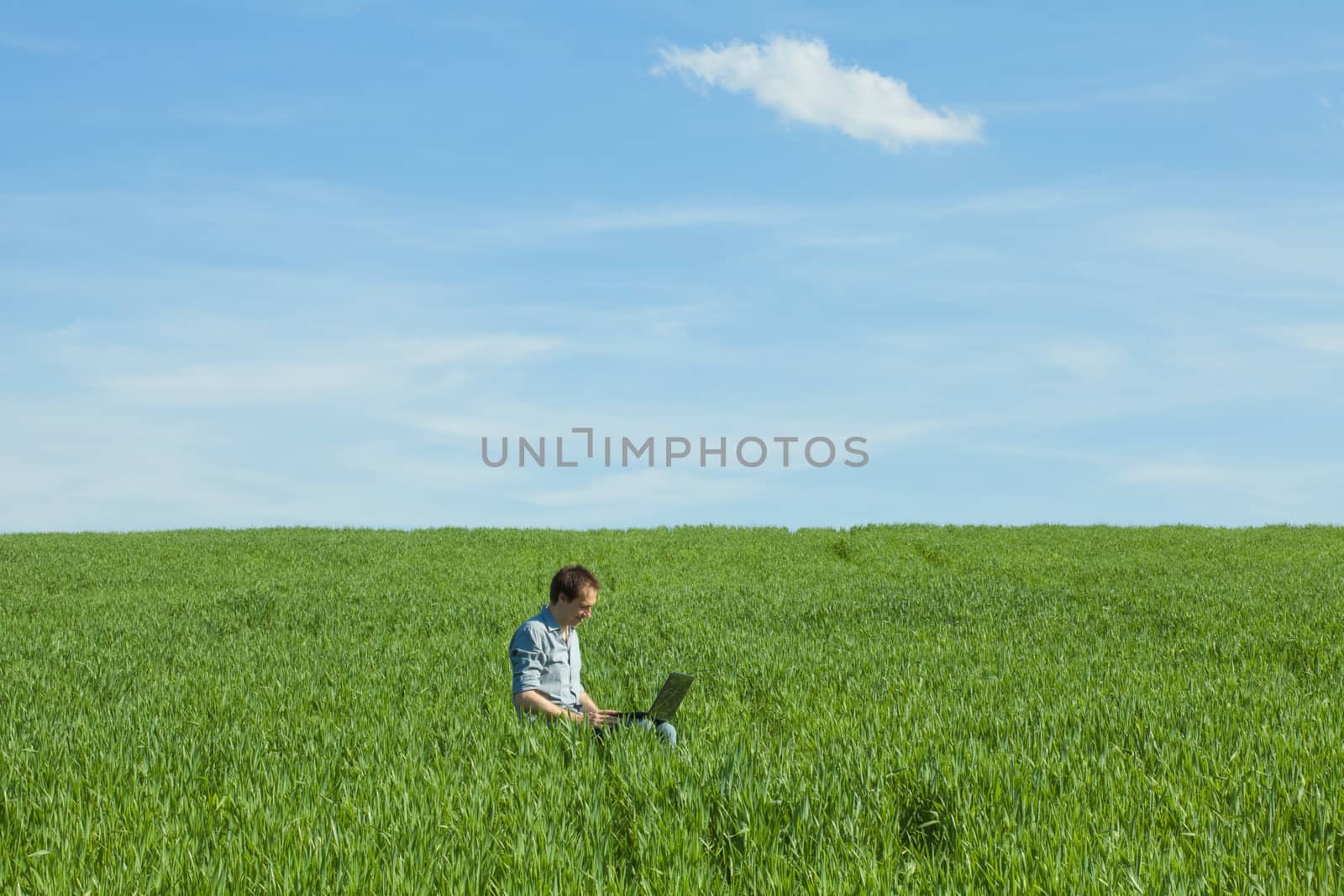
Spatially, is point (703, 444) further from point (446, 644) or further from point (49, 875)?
point (49, 875)

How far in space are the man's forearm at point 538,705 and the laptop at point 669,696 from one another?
51 cm

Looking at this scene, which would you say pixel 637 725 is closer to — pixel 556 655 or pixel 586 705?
pixel 586 705

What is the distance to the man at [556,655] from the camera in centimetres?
695

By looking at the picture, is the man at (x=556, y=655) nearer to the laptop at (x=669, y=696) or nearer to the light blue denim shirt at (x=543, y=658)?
the light blue denim shirt at (x=543, y=658)

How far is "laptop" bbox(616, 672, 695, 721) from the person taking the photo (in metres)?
6.89

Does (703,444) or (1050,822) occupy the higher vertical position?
(703,444)

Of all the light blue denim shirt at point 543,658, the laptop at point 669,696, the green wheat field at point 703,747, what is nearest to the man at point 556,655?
the light blue denim shirt at point 543,658

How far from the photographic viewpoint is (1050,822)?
5.48 meters

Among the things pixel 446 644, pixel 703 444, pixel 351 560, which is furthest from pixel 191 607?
pixel 703 444

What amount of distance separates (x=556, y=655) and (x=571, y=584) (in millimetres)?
628

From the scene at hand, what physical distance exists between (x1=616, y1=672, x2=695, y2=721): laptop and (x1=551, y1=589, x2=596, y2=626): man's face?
779 millimetres

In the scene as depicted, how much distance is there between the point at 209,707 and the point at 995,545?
26.9 metres

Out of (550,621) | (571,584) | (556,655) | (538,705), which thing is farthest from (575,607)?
(538,705)

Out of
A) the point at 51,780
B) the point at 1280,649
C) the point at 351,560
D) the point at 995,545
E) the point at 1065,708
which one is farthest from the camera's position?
the point at 995,545
